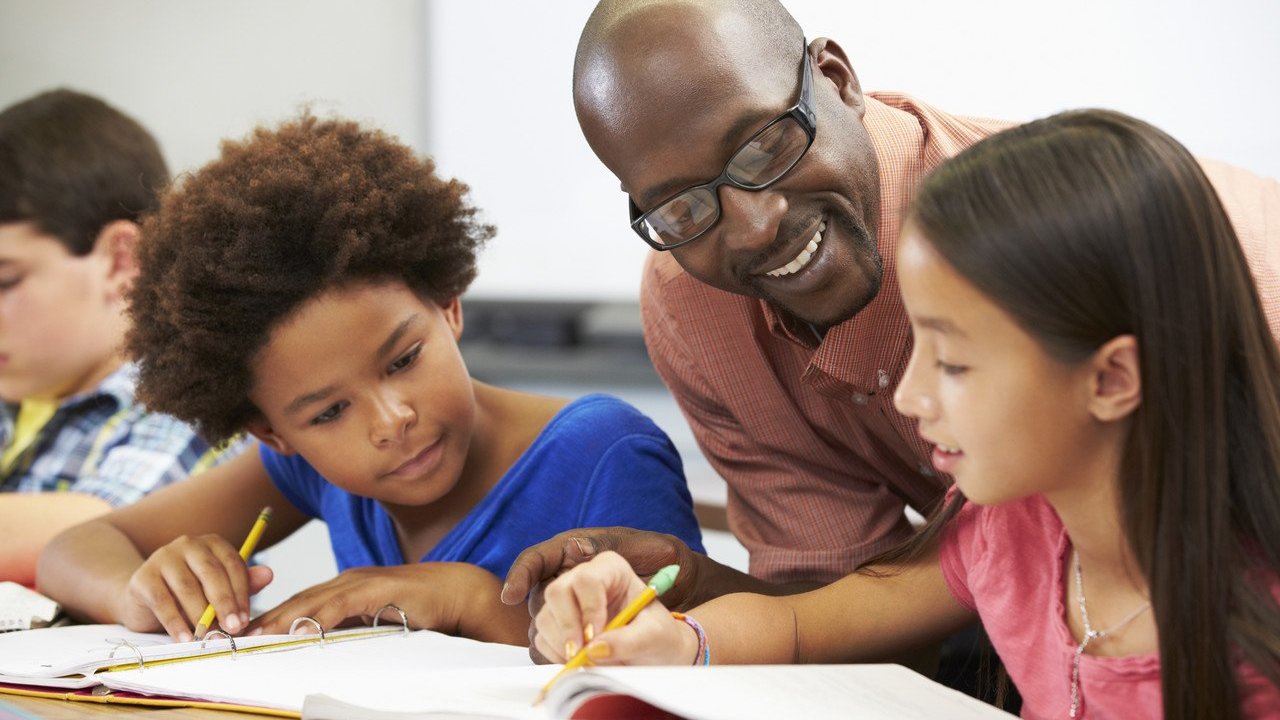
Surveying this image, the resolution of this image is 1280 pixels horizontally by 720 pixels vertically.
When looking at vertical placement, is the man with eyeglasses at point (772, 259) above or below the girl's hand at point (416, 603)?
above

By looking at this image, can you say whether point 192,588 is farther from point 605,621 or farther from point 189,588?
point 605,621

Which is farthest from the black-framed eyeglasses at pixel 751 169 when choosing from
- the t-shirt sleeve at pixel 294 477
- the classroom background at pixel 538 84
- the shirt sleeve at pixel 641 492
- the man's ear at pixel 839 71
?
the classroom background at pixel 538 84

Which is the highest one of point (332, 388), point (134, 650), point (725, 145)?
point (725, 145)

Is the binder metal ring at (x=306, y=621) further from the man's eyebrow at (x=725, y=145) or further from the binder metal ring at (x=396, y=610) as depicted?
the man's eyebrow at (x=725, y=145)

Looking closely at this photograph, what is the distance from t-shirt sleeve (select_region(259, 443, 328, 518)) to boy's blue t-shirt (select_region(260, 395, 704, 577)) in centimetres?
25

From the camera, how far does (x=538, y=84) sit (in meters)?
3.45

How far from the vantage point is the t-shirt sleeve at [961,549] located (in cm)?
106

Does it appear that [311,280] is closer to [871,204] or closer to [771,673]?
[871,204]

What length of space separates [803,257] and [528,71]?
2.34m

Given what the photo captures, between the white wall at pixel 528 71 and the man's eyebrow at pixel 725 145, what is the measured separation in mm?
1532

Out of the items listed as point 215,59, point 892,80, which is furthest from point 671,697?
point 215,59

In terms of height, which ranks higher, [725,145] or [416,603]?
[725,145]

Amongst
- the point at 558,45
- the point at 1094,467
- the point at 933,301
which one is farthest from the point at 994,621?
the point at 558,45

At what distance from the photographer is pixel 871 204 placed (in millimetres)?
1335
